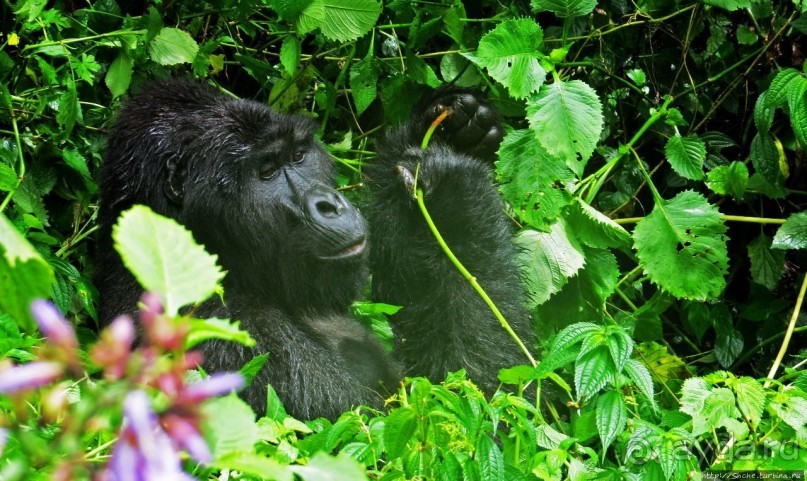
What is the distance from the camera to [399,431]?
5.35 ft

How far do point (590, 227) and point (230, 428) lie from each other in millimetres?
2850

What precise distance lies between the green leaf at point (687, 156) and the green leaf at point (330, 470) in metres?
3.08

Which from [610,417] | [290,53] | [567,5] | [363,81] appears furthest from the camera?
[363,81]

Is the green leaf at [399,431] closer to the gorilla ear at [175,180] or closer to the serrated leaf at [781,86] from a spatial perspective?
the gorilla ear at [175,180]

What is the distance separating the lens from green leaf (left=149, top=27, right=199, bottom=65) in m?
3.82

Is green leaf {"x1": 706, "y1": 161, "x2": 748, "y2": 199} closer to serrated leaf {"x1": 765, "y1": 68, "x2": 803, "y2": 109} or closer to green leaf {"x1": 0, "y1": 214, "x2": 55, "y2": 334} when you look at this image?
serrated leaf {"x1": 765, "y1": 68, "x2": 803, "y2": 109}

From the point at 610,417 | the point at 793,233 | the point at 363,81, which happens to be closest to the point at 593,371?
the point at 610,417

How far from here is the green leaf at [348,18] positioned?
357 cm

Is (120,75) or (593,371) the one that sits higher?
(593,371)

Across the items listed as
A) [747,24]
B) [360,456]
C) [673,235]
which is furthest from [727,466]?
[747,24]

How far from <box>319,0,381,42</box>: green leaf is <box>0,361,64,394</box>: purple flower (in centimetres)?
313

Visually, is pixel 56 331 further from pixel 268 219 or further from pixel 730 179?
pixel 730 179

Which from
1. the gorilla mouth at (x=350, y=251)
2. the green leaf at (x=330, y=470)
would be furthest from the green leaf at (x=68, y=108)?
the green leaf at (x=330, y=470)

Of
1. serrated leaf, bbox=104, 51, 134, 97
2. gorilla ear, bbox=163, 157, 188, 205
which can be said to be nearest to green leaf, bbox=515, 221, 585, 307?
gorilla ear, bbox=163, 157, 188, 205
